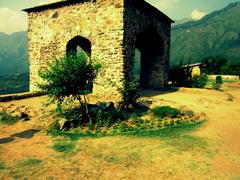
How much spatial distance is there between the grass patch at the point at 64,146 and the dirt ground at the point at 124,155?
5cm

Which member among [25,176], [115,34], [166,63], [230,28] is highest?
[230,28]

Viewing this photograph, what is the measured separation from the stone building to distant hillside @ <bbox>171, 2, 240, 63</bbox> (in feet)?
353

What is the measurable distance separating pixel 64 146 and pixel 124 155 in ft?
5.58

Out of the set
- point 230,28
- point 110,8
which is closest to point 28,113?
point 110,8

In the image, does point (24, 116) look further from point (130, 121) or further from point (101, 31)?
point (101, 31)

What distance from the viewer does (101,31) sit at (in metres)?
10.9

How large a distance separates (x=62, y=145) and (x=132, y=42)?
6.58 m

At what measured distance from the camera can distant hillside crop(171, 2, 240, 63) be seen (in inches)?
4897

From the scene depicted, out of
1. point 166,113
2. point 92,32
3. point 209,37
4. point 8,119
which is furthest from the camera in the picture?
point 209,37

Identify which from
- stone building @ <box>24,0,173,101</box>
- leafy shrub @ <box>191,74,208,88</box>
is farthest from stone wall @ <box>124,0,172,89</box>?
leafy shrub @ <box>191,74,208,88</box>

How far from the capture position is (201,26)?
534ft

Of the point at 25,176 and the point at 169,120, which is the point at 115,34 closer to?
the point at 169,120

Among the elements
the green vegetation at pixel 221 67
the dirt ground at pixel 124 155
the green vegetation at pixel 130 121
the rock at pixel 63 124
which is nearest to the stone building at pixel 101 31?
the green vegetation at pixel 130 121

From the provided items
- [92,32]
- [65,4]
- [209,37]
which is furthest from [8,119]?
[209,37]
